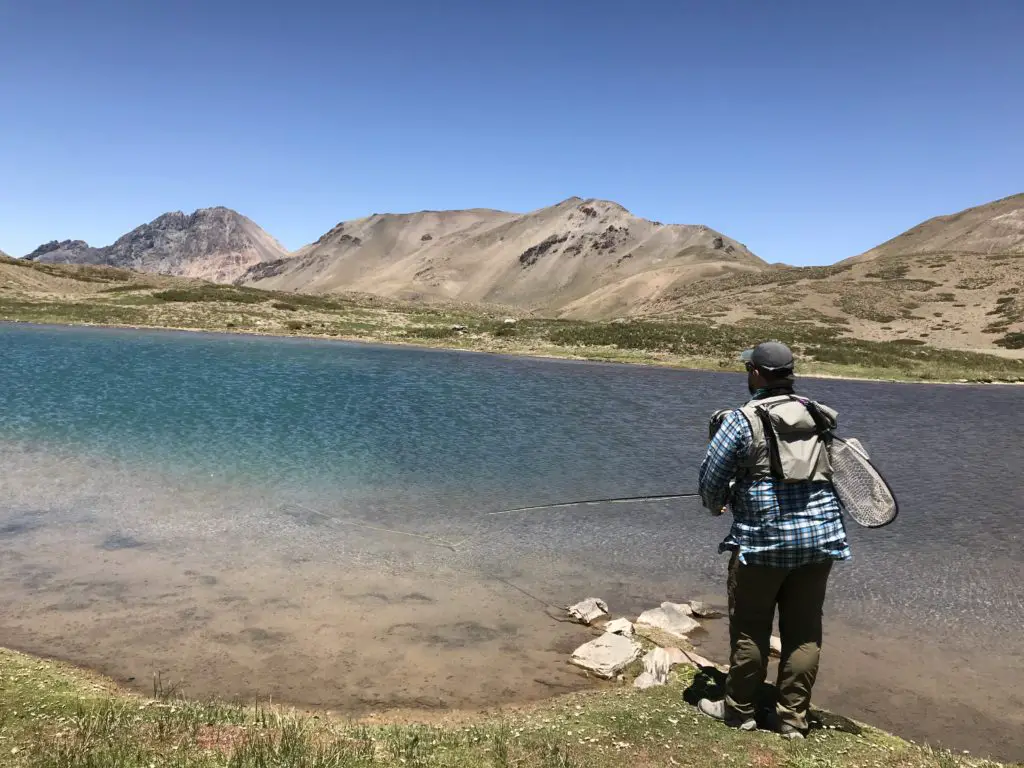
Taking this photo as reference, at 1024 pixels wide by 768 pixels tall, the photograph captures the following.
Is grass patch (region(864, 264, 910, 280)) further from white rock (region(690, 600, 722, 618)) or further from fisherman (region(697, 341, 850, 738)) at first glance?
fisherman (region(697, 341, 850, 738))

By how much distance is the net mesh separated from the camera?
23.1 feet

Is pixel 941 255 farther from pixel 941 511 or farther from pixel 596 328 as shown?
pixel 941 511

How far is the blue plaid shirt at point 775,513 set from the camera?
6.88 meters

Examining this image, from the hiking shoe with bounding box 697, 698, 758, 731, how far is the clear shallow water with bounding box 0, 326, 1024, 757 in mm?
1774

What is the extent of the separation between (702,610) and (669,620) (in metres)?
0.94

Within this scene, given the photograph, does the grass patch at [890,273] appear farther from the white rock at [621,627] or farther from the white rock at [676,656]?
the white rock at [676,656]

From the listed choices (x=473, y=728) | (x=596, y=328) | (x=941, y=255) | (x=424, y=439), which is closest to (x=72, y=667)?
(x=473, y=728)

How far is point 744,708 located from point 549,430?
21245 millimetres

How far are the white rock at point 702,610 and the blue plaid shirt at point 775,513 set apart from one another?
14.5 feet

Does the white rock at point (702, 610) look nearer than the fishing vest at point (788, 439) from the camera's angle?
No

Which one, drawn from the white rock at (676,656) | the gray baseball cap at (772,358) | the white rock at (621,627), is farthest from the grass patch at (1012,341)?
the gray baseball cap at (772,358)

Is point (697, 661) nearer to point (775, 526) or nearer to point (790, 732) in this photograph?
point (790, 732)

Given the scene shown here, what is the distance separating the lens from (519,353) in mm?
75188

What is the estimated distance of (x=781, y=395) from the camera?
7.07 meters
